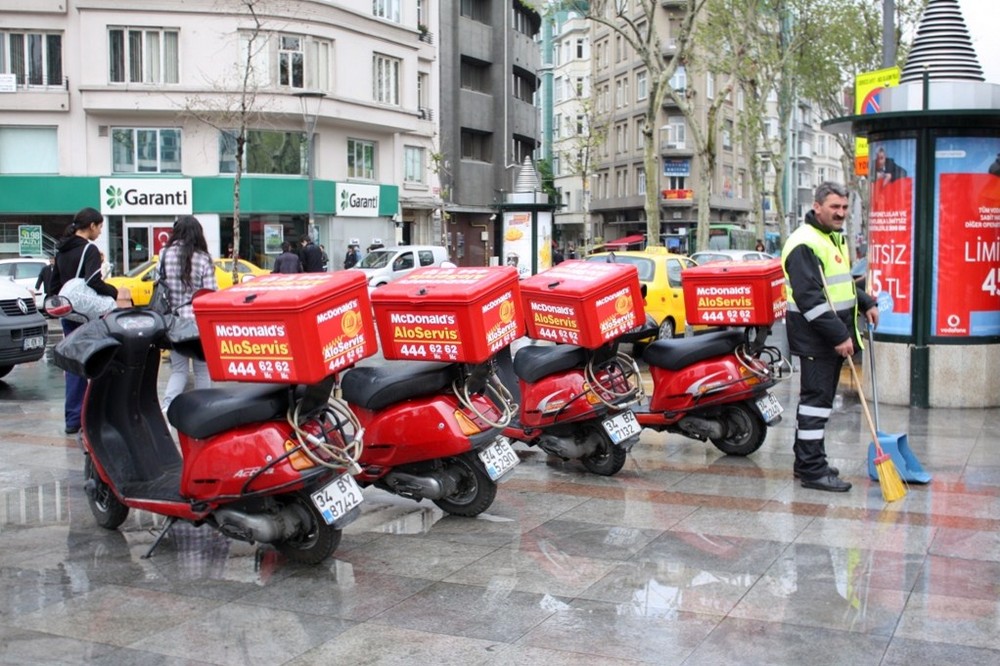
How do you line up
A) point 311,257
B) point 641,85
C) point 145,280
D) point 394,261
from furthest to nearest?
point 641,85
point 394,261
point 311,257
point 145,280

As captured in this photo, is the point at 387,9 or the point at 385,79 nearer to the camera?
the point at 385,79

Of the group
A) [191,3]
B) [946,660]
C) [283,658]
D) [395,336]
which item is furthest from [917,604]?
[191,3]

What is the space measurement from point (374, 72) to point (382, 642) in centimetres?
3716

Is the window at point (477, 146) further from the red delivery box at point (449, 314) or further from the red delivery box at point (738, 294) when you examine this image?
the red delivery box at point (449, 314)

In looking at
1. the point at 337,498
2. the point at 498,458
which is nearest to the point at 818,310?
the point at 498,458

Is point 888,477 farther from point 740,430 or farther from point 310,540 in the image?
point 310,540

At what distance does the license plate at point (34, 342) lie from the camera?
13.5m

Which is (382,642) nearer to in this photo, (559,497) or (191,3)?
(559,497)

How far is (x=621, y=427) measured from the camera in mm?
8086

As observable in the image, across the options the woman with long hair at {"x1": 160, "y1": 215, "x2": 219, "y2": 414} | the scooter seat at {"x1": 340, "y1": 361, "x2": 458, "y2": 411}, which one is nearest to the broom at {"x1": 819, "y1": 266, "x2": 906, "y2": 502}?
the scooter seat at {"x1": 340, "y1": 361, "x2": 458, "y2": 411}

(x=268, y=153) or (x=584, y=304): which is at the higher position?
(x=268, y=153)

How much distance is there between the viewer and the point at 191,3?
35.8m

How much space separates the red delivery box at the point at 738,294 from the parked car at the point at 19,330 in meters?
8.50

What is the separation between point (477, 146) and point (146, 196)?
65.2 feet
